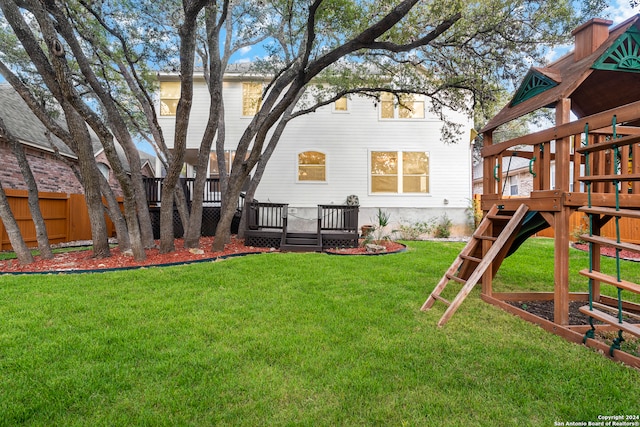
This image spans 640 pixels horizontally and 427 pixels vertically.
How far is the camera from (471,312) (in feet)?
11.0

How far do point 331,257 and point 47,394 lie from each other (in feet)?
16.3

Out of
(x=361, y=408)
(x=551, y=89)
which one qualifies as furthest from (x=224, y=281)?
(x=551, y=89)

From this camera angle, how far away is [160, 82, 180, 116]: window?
1110 centimetres

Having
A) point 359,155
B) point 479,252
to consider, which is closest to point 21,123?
point 359,155

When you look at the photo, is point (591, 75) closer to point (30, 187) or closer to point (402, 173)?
point (402, 173)

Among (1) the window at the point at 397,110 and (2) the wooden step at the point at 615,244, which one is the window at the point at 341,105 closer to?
(1) the window at the point at 397,110

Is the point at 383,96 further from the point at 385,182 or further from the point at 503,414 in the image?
the point at 503,414

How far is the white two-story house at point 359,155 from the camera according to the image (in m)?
11.0

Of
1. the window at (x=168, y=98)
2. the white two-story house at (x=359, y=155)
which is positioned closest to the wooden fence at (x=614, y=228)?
the white two-story house at (x=359, y=155)

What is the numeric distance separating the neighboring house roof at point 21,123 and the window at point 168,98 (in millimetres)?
3640

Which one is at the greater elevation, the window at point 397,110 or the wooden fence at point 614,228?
the window at point 397,110

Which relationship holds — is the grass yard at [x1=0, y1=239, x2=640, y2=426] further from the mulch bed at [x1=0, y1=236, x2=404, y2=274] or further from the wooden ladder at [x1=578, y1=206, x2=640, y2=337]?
the mulch bed at [x1=0, y1=236, x2=404, y2=274]

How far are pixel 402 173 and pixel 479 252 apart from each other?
287 inches

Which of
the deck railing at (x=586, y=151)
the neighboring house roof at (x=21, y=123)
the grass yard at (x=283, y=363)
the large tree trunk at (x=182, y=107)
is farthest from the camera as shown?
the neighboring house roof at (x=21, y=123)
